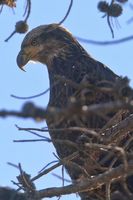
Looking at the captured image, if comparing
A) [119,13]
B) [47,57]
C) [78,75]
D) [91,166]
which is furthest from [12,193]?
[47,57]

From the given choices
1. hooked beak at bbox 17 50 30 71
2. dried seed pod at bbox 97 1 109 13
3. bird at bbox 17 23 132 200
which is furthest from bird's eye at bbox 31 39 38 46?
dried seed pod at bbox 97 1 109 13

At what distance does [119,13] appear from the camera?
3309mm

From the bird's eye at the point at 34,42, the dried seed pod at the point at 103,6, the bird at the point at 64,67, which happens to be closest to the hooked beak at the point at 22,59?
the bird at the point at 64,67

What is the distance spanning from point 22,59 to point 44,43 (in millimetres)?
392

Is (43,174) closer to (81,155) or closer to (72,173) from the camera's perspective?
(81,155)

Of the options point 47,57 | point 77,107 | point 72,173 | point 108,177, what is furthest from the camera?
point 47,57

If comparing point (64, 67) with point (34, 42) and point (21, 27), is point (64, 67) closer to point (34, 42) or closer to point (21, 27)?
point (34, 42)

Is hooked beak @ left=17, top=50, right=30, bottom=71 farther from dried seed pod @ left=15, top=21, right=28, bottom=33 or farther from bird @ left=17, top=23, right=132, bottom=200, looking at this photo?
dried seed pod @ left=15, top=21, right=28, bottom=33

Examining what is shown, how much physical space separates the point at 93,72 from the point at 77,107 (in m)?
4.06

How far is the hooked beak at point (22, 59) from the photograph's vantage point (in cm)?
691

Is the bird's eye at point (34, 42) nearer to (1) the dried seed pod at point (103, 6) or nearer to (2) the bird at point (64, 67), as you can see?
(2) the bird at point (64, 67)

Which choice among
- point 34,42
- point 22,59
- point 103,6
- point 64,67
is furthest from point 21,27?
point 34,42

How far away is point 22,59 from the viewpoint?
698 cm

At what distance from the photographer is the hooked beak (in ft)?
22.7
